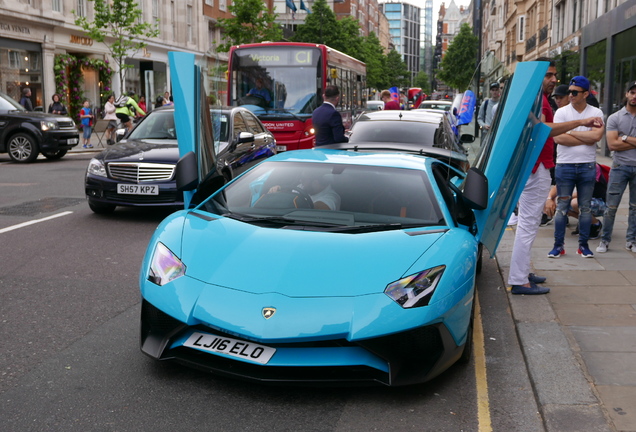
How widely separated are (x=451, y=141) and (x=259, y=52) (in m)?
9.85

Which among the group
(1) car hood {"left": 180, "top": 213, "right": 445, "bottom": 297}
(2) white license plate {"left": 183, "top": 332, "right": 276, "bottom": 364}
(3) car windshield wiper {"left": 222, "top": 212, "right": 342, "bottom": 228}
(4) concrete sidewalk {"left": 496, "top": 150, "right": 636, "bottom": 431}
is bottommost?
(4) concrete sidewalk {"left": 496, "top": 150, "right": 636, "bottom": 431}

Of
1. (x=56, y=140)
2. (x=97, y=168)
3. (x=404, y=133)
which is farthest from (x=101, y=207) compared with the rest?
(x=56, y=140)

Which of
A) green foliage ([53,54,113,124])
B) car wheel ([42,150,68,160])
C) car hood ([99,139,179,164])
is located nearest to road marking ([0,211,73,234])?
car hood ([99,139,179,164])

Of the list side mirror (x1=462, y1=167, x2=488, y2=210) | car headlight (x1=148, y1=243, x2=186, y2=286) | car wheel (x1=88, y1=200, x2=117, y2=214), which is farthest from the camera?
car wheel (x1=88, y1=200, x2=117, y2=214)

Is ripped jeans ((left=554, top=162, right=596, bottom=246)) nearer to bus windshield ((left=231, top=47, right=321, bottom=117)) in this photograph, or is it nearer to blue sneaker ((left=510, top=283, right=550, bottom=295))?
blue sneaker ((left=510, top=283, right=550, bottom=295))

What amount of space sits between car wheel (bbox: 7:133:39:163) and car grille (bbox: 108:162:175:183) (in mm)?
10225

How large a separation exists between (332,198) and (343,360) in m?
1.58

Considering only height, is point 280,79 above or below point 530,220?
above

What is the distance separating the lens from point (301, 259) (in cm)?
416

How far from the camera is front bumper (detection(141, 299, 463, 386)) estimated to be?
3738 mm

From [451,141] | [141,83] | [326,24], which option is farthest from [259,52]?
[326,24]

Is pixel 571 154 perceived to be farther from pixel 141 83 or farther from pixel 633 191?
pixel 141 83

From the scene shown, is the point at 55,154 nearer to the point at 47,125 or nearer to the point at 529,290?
the point at 47,125

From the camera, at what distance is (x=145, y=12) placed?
42.0 metres
